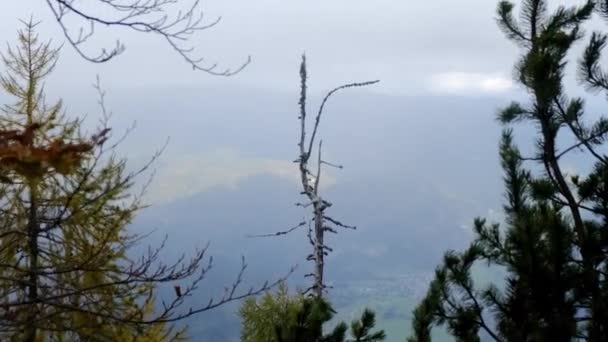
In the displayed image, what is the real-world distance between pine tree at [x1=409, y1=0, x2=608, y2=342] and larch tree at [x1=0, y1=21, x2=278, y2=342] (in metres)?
1.42

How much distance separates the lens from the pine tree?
4574 millimetres

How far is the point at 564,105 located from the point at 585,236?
2.83 feet

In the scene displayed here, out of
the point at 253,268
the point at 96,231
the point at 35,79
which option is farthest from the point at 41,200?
the point at 253,268

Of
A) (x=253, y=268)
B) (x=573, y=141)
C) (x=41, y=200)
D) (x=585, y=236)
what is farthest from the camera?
(x=253, y=268)

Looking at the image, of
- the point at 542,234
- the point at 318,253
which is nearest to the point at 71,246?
the point at 318,253

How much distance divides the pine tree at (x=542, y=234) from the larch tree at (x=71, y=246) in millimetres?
1415

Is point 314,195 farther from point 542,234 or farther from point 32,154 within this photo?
point 32,154

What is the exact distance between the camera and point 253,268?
192 meters

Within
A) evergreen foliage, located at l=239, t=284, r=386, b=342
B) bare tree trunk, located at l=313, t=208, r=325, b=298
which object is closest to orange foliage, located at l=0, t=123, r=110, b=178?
evergreen foliage, located at l=239, t=284, r=386, b=342

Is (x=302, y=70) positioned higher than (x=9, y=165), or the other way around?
(x=302, y=70)

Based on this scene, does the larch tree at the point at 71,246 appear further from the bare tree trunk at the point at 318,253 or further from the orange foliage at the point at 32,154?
the bare tree trunk at the point at 318,253

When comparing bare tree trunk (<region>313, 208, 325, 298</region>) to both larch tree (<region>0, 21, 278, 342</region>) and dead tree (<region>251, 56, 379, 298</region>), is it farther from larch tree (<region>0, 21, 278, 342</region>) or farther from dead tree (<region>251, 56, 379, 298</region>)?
larch tree (<region>0, 21, 278, 342</region>)

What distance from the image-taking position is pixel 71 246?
26.6ft

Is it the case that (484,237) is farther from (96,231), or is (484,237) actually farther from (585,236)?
(96,231)
